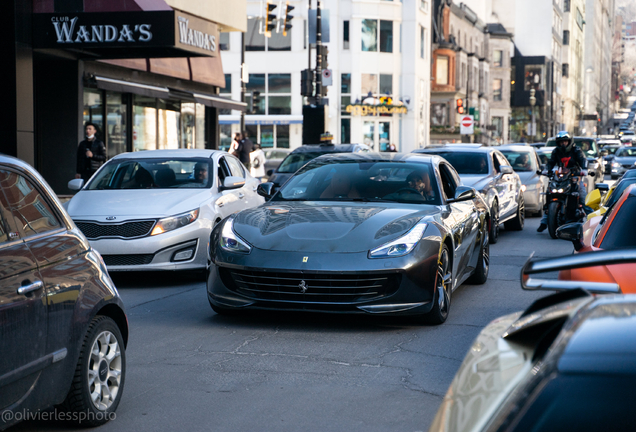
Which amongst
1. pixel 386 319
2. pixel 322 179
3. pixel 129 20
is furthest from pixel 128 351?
pixel 129 20

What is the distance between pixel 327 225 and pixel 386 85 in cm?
5046

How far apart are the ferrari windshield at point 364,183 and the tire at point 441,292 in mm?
894

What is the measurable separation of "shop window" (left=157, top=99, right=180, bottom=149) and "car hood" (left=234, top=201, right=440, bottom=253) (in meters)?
18.1

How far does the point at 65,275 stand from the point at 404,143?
5422 centimetres

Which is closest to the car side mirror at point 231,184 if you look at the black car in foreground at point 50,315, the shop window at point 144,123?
the black car in foreground at point 50,315

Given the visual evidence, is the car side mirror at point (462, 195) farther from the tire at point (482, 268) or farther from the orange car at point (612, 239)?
the orange car at point (612, 239)

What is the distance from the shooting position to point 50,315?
4137mm

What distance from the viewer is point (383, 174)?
28.5 ft

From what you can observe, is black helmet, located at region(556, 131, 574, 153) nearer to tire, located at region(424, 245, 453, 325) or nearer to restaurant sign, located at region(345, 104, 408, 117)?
tire, located at region(424, 245, 453, 325)

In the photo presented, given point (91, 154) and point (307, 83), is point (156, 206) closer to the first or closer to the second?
point (91, 154)

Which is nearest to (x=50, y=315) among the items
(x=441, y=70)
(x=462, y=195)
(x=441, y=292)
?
(x=441, y=292)

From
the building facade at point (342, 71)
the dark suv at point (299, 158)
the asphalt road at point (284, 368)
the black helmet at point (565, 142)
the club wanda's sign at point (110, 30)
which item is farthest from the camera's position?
the building facade at point (342, 71)

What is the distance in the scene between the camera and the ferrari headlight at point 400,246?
273 inches

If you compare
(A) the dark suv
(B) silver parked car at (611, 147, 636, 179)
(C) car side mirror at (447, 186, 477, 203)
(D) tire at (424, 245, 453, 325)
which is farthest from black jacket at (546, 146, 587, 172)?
(B) silver parked car at (611, 147, 636, 179)
